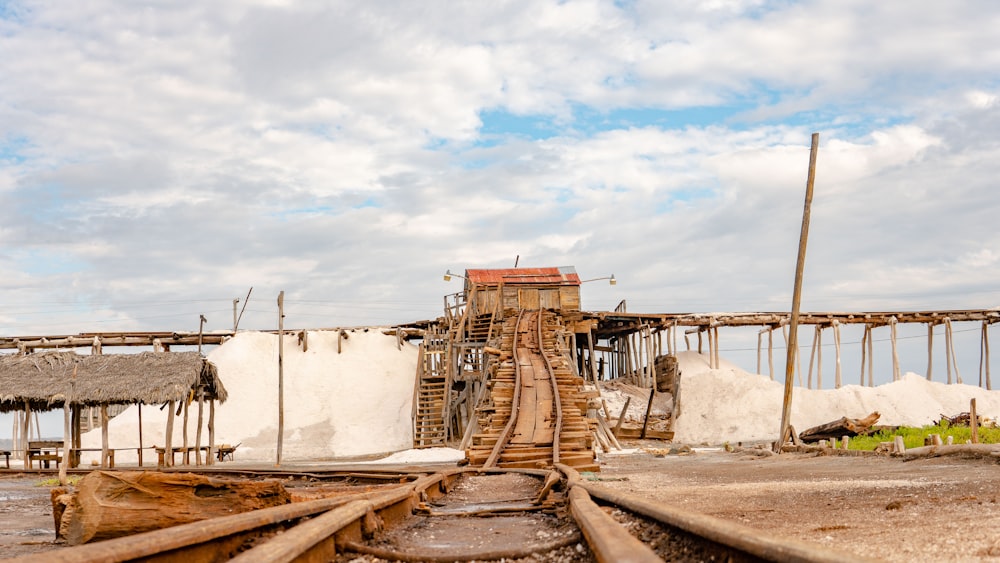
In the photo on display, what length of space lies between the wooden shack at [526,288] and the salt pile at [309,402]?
16.9ft

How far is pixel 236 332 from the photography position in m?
47.7

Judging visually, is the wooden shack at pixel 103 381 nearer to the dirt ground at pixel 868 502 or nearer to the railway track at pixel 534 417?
the railway track at pixel 534 417

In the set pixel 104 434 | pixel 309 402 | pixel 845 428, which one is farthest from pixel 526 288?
pixel 845 428

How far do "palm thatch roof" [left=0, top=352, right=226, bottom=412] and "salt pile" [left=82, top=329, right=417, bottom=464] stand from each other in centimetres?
772

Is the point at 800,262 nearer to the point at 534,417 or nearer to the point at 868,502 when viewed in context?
the point at 534,417

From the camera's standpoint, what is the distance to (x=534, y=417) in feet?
57.5

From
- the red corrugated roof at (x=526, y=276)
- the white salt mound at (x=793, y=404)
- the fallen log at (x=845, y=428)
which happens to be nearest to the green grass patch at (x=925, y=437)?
the fallen log at (x=845, y=428)

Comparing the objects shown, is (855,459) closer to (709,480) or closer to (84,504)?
(709,480)

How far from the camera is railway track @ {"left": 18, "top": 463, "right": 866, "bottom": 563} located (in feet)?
12.2

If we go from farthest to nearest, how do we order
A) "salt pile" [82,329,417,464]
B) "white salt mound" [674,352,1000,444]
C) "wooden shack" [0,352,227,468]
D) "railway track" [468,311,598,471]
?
"salt pile" [82,329,417,464]
"white salt mound" [674,352,1000,444]
"wooden shack" [0,352,227,468]
"railway track" [468,311,598,471]

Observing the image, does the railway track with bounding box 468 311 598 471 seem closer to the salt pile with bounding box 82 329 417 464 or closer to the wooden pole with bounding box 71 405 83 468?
the wooden pole with bounding box 71 405 83 468

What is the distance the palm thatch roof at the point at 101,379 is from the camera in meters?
25.4

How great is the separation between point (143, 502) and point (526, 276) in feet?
127

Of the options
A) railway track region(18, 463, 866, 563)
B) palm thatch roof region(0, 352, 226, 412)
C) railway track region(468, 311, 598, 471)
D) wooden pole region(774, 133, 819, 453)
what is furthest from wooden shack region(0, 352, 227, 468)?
railway track region(18, 463, 866, 563)
